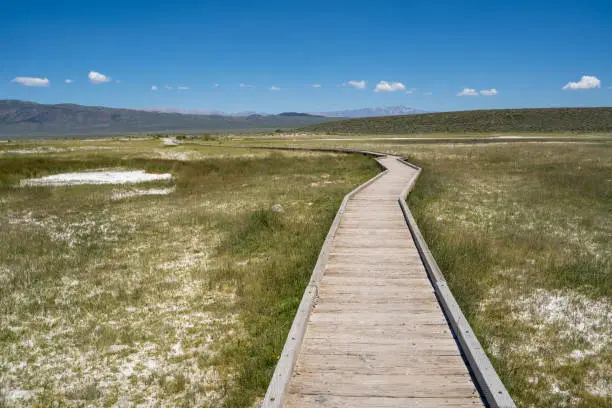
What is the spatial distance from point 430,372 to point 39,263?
11412 mm

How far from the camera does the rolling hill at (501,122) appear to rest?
104 metres

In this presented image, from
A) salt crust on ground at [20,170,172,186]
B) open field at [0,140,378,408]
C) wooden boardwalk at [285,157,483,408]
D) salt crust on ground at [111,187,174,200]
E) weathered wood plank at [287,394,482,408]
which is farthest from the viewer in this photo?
salt crust on ground at [20,170,172,186]

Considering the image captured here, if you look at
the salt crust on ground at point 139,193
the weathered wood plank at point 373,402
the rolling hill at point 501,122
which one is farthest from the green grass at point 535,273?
the rolling hill at point 501,122

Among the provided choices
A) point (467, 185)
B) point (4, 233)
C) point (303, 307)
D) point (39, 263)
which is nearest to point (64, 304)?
point (39, 263)

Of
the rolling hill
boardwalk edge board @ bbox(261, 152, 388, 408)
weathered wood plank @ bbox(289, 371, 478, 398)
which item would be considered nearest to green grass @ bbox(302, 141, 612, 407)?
weathered wood plank @ bbox(289, 371, 478, 398)


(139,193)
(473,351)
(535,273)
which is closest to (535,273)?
(535,273)

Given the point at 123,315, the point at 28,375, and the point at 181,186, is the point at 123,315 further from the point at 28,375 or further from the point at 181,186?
the point at 181,186

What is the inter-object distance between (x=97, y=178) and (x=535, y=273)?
27.5 meters

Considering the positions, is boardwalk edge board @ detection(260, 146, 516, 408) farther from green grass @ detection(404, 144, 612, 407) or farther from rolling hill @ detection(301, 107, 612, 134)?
rolling hill @ detection(301, 107, 612, 134)

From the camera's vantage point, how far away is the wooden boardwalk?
15.9ft

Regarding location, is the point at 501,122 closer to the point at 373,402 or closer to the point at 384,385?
the point at 384,385

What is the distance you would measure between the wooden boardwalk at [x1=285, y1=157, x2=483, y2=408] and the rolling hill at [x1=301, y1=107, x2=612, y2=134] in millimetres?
106549

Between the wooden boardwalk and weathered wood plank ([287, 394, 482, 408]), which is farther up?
the wooden boardwalk

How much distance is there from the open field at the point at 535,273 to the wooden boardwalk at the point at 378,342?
45.6 inches
